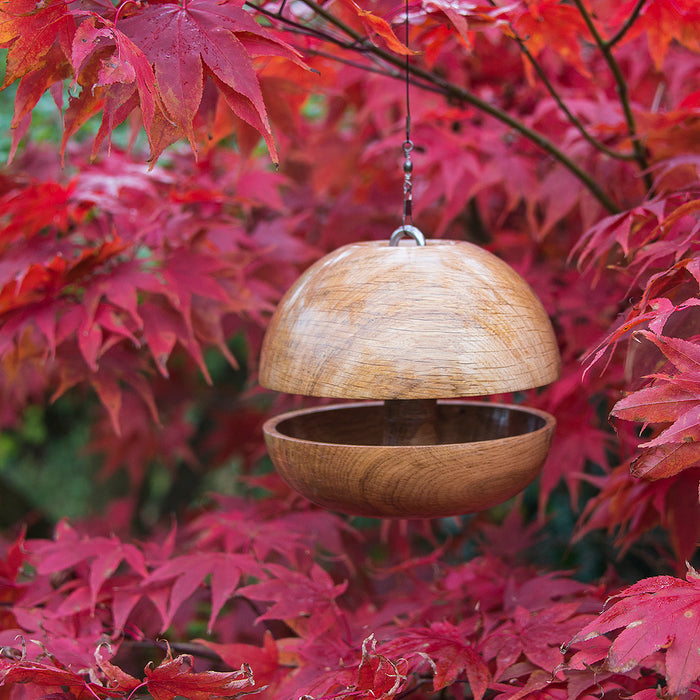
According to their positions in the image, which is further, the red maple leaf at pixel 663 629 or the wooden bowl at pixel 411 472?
the wooden bowl at pixel 411 472

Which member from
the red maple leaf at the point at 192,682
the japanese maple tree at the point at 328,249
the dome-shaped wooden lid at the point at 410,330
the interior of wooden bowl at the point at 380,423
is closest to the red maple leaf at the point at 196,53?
the japanese maple tree at the point at 328,249

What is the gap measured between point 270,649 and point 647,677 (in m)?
0.53

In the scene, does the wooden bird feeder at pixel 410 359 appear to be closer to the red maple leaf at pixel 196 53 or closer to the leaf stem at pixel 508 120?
the red maple leaf at pixel 196 53

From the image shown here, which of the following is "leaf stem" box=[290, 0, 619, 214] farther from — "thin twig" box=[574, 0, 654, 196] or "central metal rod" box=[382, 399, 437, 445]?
"central metal rod" box=[382, 399, 437, 445]

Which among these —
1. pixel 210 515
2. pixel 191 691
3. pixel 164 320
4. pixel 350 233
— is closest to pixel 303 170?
pixel 350 233

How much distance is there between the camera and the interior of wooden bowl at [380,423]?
1181mm

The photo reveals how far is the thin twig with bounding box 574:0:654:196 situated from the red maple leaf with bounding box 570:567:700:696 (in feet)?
2.32

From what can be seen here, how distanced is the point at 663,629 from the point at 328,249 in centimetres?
134

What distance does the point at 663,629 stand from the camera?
2.39 feet

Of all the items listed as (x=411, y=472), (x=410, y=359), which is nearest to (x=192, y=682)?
(x=411, y=472)

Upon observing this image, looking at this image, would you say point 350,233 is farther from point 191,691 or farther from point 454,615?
point 191,691

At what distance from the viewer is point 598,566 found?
210cm

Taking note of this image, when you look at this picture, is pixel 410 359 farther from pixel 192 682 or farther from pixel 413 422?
pixel 192 682

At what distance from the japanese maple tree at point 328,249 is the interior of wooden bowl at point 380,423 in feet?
0.55
